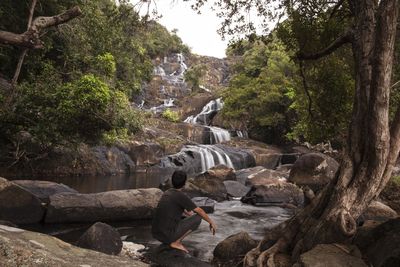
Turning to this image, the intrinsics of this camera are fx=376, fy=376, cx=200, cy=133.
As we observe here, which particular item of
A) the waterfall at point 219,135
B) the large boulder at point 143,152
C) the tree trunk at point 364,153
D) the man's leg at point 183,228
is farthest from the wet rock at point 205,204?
the waterfall at point 219,135

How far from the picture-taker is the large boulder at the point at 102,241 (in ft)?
33.2

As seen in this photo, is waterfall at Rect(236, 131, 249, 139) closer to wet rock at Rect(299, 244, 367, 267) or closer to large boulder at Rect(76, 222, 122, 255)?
large boulder at Rect(76, 222, 122, 255)

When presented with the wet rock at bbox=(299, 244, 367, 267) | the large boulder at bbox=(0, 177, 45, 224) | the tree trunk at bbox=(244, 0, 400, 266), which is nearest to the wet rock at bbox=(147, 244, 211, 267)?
the wet rock at bbox=(299, 244, 367, 267)

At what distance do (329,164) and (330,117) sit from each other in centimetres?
1204

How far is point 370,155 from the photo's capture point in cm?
795

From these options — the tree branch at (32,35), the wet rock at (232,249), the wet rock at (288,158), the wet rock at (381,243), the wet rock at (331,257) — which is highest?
the tree branch at (32,35)

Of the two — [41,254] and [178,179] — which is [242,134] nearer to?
[178,179]

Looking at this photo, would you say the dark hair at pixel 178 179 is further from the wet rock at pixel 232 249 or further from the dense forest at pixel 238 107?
the wet rock at pixel 232 249

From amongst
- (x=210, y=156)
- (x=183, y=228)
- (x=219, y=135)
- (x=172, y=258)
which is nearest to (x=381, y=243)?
(x=183, y=228)

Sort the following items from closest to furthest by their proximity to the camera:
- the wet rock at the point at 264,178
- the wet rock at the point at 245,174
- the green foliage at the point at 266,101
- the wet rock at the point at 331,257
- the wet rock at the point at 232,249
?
1. the wet rock at the point at 331,257
2. the wet rock at the point at 232,249
3. the wet rock at the point at 264,178
4. the wet rock at the point at 245,174
5. the green foliage at the point at 266,101

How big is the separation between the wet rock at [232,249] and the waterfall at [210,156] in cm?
2531

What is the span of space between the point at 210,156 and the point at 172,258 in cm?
3079

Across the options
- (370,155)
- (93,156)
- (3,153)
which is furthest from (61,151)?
(370,155)

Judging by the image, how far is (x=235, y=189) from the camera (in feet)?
77.7
